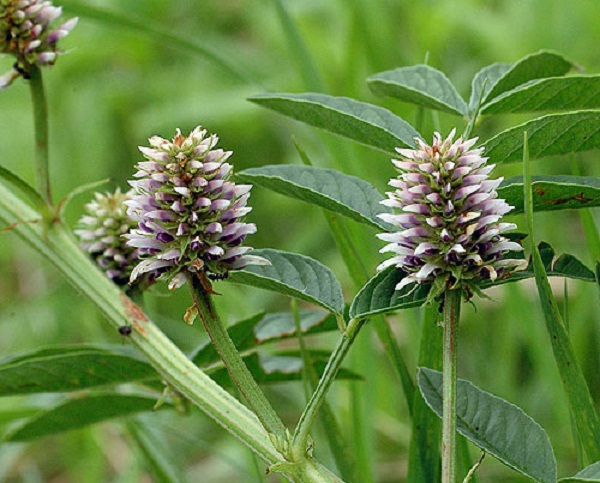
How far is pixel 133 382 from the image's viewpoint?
1438 mm

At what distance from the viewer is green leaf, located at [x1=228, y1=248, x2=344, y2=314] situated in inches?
43.6

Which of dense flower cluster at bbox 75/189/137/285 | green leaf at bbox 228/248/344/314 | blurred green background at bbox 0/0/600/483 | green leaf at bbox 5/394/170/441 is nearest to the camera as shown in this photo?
green leaf at bbox 228/248/344/314

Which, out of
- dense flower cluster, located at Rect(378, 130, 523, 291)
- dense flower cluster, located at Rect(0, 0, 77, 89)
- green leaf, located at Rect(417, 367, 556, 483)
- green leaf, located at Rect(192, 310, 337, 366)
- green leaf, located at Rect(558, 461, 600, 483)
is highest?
dense flower cluster, located at Rect(0, 0, 77, 89)

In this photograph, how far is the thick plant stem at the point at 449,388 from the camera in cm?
94

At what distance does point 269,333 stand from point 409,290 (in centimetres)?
46

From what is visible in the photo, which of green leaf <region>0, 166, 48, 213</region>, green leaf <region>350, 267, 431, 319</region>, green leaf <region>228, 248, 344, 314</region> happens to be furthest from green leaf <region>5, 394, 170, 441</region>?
green leaf <region>350, 267, 431, 319</region>

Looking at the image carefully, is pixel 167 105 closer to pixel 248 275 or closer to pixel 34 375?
pixel 34 375

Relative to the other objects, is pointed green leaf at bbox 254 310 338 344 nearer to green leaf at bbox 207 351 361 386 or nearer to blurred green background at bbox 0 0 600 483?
green leaf at bbox 207 351 361 386

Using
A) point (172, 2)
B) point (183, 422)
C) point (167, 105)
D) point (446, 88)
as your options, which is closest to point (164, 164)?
point (446, 88)

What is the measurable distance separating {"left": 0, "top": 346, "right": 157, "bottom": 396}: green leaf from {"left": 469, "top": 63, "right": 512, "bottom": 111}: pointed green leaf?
0.60 meters

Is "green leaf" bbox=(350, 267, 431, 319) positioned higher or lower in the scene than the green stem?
higher

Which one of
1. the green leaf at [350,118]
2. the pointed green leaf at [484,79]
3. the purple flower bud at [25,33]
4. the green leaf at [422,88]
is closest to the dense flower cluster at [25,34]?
the purple flower bud at [25,33]

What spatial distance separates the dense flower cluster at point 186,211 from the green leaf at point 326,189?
0.34 feet

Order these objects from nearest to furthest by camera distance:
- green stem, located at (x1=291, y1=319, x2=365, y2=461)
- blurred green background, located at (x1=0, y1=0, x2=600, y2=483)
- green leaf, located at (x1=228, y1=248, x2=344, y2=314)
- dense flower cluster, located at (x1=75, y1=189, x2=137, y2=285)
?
green stem, located at (x1=291, y1=319, x2=365, y2=461)
green leaf, located at (x1=228, y1=248, x2=344, y2=314)
dense flower cluster, located at (x1=75, y1=189, x2=137, y2=285)
blurred green background, located at (x1=0, y1=0, x2=600, y2=483)
